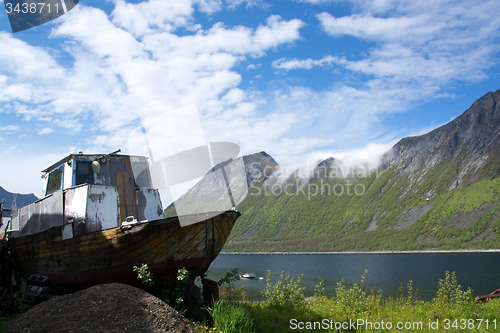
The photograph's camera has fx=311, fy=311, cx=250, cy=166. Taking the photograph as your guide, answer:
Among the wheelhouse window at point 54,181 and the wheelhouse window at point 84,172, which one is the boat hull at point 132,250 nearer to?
the wheelhouse window at point 84,172

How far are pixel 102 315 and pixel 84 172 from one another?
19.0 ft

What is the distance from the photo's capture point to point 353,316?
10273 mm

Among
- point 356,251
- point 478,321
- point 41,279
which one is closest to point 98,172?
point 41,279

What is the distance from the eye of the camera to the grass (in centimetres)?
756

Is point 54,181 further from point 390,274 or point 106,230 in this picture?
point 390,274

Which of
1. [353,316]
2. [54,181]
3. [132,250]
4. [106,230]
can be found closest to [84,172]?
[54,181]

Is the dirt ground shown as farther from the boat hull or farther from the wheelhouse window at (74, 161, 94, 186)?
the wheelhouse window at (74, 161, 94, 186)

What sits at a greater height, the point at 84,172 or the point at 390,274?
the point at 84,172

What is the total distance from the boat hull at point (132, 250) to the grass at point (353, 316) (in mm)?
1713

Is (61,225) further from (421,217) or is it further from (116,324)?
(421,217)

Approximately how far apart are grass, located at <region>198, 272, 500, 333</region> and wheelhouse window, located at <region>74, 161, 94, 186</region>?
595 cm

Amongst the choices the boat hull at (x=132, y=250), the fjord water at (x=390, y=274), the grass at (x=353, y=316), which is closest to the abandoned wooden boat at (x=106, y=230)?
the boat hull at (x=132, y=250)

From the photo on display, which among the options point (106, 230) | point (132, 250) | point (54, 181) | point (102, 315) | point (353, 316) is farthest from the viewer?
point (54, 181)

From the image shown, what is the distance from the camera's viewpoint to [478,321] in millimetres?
9133
